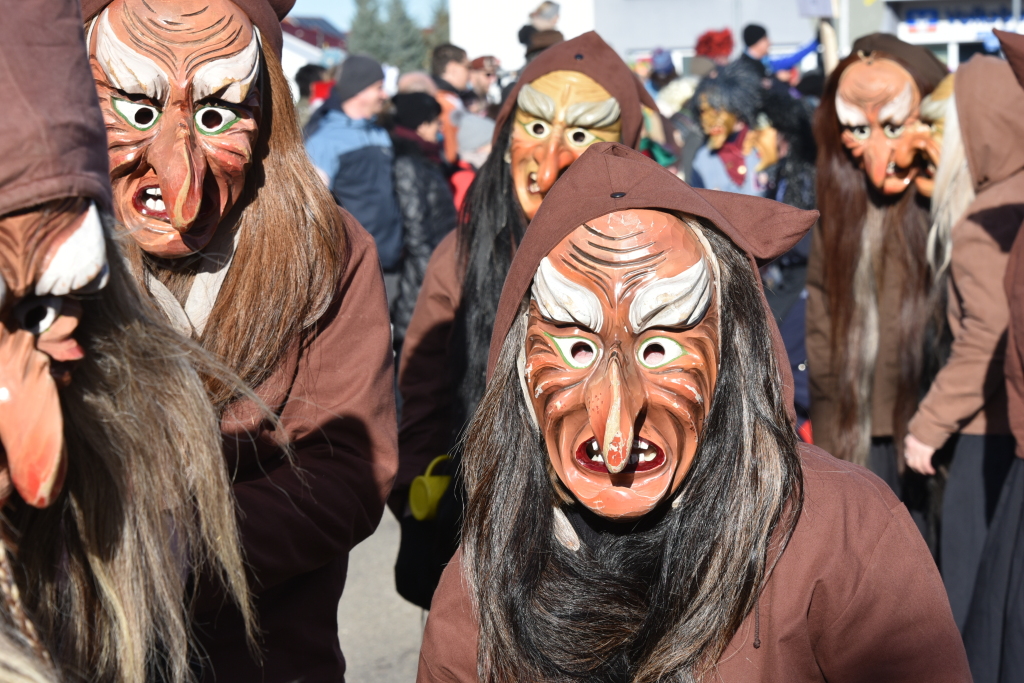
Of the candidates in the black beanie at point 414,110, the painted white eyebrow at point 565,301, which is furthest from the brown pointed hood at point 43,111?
the black beanie at point 414,110

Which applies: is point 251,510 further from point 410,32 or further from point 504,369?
point 410,32

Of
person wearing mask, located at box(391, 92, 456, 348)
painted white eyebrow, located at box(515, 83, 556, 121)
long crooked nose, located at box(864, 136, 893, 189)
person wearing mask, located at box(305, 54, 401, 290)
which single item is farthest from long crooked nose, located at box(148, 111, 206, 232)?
person wearing mask, located at box(391, 92, 456, 348)

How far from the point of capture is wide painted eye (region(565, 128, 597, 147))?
312cm

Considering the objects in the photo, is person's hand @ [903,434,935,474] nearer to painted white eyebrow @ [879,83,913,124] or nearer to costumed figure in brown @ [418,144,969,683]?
painted white eyebrow @ [879,83,913,124]

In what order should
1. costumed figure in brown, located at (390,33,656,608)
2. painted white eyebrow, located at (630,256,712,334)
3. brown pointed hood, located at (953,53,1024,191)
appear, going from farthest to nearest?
1. brown pointed hood, located at (953,53,1024,191)
2. costumed figure in brown, located at (390,33,656,608)
3. painted white eyebrow, located at (630,256,712,334)

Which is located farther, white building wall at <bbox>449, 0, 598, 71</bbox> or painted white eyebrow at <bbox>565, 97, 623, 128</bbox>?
white building wall at <bbox>449, 0, 598, 71</bbox>

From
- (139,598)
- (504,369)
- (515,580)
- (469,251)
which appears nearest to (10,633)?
(139,598)

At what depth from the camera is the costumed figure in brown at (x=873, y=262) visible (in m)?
3.76

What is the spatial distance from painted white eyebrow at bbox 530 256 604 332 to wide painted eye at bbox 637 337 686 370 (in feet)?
0.27

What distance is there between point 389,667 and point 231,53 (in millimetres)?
2691

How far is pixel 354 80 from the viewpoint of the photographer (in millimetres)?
6398

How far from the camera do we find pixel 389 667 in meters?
3.94

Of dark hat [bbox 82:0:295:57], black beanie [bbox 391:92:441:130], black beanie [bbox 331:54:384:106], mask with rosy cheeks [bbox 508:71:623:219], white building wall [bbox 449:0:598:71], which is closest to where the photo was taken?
dark hat [bbox 82:0:295:57]

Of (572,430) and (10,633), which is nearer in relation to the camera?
(10,633)
